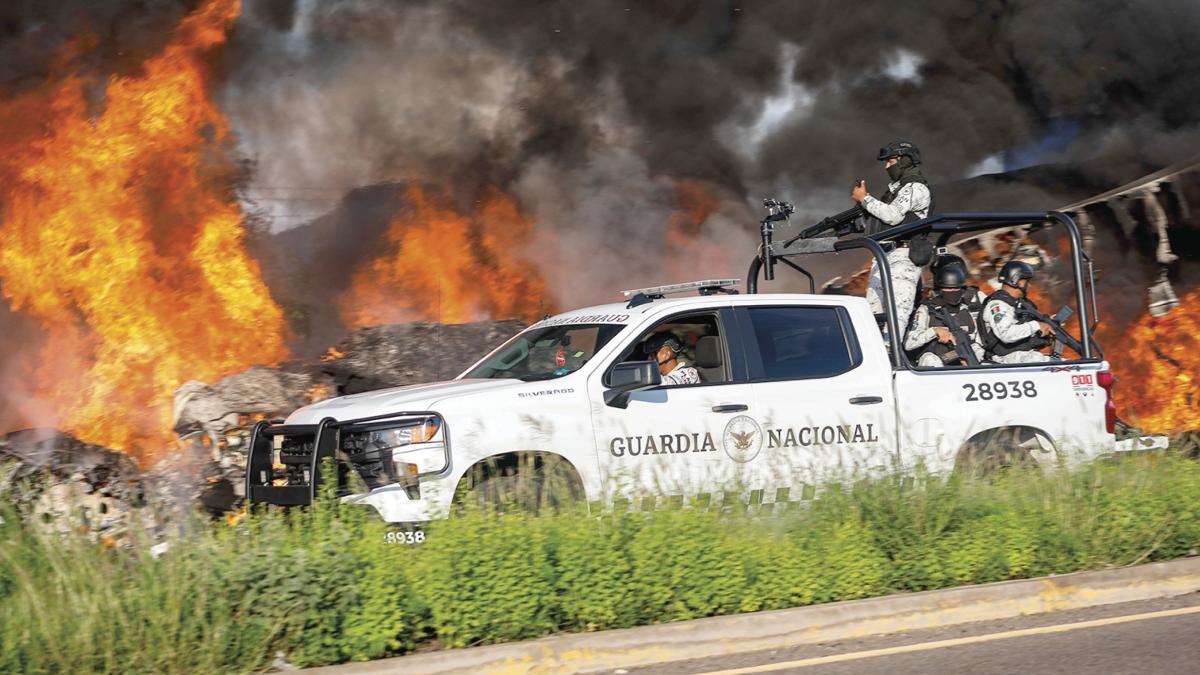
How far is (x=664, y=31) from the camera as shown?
53.6ft

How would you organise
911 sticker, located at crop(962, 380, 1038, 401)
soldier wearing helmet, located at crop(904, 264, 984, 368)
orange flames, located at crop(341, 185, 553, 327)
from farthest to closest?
orange flames, located at crop(341, 185, 553, 327), soldier wearing helmet, located at crop(904, 264, 984, 368), 911 sticker, located at crop(962, 380, 1038, 401)

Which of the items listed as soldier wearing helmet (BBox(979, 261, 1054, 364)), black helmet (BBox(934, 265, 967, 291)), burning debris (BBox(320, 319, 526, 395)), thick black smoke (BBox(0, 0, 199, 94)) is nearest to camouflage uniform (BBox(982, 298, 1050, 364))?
soldier wearing helmet (BBox(979, 261, 1054, 364))

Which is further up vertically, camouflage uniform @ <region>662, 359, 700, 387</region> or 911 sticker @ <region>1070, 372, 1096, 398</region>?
camouflage uniform @ <region>662, 359, 700, 387</region>

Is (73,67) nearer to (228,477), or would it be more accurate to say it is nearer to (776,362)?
(228,477)

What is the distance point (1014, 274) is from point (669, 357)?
10.3 ft

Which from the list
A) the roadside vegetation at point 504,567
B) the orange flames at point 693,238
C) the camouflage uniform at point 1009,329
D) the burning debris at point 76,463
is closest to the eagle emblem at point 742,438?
the roadside vegetation at point 504,567

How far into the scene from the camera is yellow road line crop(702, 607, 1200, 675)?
554 cm

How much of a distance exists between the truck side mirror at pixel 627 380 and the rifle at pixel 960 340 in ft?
10.4

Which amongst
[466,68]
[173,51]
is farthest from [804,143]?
[173,51]

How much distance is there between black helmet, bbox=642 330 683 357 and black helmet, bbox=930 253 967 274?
2.59 metres

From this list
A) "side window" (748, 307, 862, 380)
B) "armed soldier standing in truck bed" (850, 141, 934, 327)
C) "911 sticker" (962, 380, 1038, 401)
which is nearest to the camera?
"side window" (748, 307, 862, 380)

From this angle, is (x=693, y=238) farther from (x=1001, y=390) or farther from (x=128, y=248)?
(x=1001, y=390)

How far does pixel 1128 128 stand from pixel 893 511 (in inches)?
466

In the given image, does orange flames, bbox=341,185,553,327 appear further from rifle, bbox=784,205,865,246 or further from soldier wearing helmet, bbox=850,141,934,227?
soldier wearing helmet, bbox=850,141,934,227
